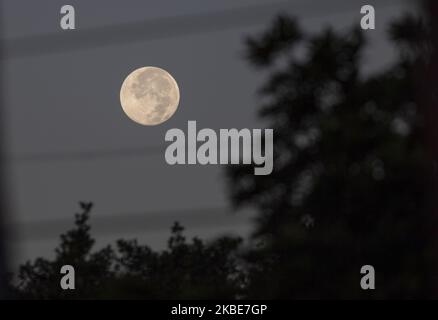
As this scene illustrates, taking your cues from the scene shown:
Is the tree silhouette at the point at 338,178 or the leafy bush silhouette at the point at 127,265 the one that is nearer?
the tree silhouette at the point at 338,178

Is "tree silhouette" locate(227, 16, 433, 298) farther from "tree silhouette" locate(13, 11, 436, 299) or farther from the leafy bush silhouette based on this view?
the leafy bush silhouette

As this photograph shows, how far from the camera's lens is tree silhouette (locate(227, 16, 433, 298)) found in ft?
43.5

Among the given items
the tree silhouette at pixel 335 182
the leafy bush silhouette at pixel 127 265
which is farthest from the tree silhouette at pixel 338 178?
the leafy bush silhouette at pixel 127 265

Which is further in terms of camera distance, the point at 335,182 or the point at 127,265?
the point at 127,265

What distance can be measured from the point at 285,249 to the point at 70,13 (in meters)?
4.65

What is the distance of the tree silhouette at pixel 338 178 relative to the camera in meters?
13.3

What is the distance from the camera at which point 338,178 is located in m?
13.8

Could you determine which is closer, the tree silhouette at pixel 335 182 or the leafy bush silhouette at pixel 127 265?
the tree silhouette at pixel 335 182

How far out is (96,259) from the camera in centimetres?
2619

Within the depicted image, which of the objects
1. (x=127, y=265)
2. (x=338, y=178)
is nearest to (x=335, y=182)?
(x=338, y=178)

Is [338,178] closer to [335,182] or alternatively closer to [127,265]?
[335,182]

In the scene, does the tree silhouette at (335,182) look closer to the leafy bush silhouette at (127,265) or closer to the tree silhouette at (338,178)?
the tree silhouette at (338,178)
